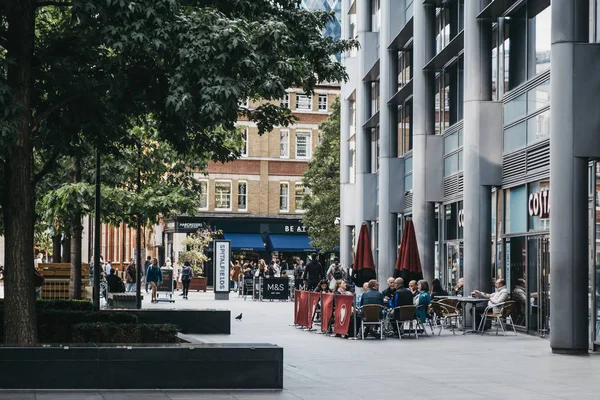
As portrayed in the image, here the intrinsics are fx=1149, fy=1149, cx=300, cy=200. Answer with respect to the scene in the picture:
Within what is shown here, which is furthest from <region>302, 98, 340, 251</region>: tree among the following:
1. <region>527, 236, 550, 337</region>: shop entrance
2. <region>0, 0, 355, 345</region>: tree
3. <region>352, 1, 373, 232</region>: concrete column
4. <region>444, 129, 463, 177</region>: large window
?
<region>0, 0, 355, 345</region>: tree

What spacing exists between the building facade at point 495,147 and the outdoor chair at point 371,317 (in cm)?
357

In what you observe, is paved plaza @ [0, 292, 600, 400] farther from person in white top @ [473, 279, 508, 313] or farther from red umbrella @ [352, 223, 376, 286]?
red umbrella @ [352, 223, 376, 286]

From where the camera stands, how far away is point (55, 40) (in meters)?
16.7

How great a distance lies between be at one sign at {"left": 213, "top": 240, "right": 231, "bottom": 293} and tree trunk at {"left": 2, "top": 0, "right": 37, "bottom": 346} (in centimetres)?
3119

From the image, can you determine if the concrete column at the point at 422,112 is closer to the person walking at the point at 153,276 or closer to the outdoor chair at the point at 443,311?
the outdoor chair at the point at 443,311

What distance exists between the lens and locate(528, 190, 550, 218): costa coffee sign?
23828 millimetres

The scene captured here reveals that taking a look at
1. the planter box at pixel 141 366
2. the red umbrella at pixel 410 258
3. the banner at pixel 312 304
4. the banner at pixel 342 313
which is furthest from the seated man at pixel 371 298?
the planter box at pixel 141 366

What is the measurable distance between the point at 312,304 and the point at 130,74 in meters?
13.0

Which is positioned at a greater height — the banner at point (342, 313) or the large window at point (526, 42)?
the large window at point (526, 42)

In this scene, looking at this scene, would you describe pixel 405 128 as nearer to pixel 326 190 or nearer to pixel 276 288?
pixel 276 288

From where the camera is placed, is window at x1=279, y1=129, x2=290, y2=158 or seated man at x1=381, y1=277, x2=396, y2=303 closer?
seated man at x1=381, y1=277, x2=396, y2=303

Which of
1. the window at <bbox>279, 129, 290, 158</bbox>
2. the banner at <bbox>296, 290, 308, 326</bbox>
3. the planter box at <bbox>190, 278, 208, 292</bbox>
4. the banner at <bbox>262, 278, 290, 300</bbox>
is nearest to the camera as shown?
the banner at <bbox>296, 290, 308, 326</bbox>

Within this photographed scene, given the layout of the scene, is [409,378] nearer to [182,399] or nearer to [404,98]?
[182,399]

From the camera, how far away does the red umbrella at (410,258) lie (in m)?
28.7
